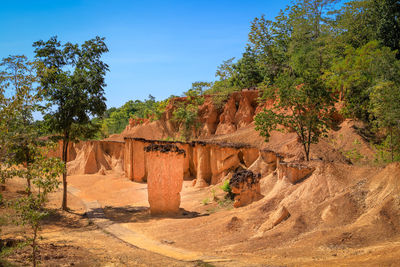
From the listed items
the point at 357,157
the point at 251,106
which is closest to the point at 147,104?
the point at 251,106

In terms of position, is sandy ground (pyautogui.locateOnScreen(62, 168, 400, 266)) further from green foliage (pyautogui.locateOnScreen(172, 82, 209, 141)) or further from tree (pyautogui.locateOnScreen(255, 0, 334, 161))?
green foliage (pyautogui.locateOnScreen(172, 82, 209, 141))

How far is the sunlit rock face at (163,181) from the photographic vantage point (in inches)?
570

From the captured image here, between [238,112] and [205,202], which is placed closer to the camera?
[205,202]

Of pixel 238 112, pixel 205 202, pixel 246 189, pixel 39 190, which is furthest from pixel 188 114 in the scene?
pixel 39 190

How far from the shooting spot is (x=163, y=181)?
14.5 m

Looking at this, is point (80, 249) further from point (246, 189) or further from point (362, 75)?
point (362, 75)

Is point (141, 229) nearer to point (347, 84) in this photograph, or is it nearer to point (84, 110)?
point (84, 110)

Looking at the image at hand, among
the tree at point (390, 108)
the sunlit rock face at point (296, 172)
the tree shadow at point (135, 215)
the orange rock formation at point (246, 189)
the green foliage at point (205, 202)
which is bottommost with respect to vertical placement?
the tree shadow at point (135, 215)

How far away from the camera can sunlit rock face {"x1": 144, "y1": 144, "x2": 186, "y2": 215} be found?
47.5 ft

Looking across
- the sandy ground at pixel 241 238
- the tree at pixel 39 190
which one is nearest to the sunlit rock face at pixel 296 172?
the sandy ground at pixel 241 238

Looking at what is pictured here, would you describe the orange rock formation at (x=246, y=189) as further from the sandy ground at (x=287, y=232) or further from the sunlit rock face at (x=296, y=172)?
the sunlit rock face at (x=296, y=172)

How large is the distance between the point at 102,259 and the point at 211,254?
2.82m

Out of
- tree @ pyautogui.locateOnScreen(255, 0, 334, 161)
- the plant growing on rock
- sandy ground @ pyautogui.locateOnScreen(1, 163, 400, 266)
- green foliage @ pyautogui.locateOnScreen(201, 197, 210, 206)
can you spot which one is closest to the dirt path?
sandy ground @ pyautogui.locateOnScreen(1, 163, 400, 266)

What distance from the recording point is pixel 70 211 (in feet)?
52.9
